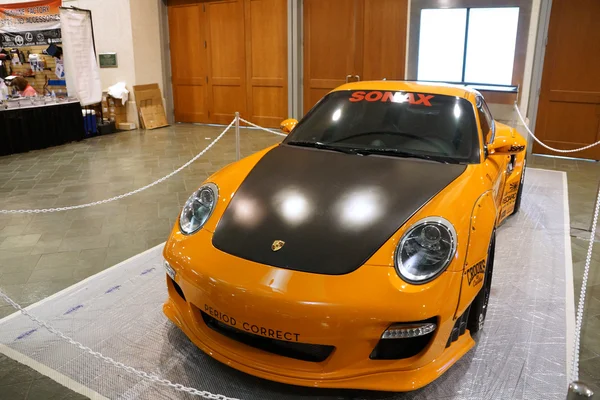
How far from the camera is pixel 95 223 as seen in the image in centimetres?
461

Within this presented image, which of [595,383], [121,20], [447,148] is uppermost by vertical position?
[121,20]

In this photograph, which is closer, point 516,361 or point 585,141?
point 516,361

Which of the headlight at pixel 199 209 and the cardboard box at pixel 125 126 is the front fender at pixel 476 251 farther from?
the cardboard box at pixel 125 126

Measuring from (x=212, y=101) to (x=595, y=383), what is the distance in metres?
10.2

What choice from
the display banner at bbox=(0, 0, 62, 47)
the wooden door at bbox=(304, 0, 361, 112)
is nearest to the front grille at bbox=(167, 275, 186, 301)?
the wooden door at bbox=(304, 0, 361, 112)

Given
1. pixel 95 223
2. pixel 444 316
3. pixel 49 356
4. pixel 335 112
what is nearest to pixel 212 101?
pixel 95 223

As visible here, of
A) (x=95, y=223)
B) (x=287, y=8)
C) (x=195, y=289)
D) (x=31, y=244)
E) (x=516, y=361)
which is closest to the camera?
(x=195, y=289)

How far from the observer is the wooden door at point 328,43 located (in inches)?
371

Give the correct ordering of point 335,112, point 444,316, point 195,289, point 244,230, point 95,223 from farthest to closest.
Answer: point 95,223 → point 335,112 → point 244,230 → point 195,289 → point 444,316

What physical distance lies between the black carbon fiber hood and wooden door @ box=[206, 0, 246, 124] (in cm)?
848

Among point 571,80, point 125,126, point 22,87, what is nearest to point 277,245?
point 571,80

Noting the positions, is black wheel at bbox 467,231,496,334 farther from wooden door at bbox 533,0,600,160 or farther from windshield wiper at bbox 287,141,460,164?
wooden door at bbox 533,0,600,160

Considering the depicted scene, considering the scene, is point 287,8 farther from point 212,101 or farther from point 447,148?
point 447,148

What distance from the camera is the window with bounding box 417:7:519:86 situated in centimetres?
778
